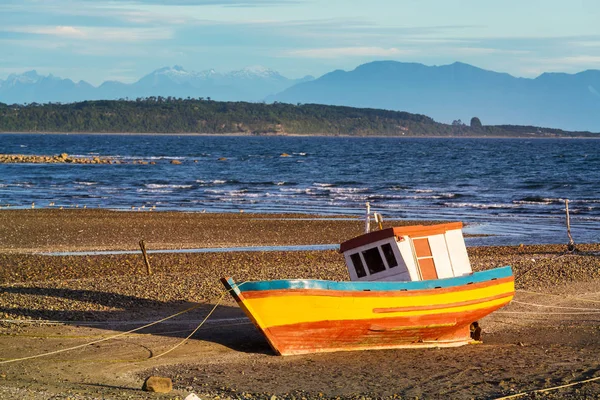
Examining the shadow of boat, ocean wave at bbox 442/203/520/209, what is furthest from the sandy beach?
ocean wave at bbox 442/203/520/209

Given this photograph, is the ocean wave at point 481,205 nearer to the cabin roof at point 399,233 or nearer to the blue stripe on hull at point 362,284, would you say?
the blue stripe on hull at point 362,284

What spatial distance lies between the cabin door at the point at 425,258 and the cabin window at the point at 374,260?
741mm

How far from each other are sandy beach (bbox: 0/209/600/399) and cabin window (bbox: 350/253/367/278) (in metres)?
1.71

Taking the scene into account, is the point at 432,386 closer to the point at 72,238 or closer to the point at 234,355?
the point at 234,355

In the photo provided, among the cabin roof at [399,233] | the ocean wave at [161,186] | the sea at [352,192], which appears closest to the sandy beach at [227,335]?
the cabin roof at [399,233]

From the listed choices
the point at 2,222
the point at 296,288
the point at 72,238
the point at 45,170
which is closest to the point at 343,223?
the point at 72,238

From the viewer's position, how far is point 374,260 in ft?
55.3

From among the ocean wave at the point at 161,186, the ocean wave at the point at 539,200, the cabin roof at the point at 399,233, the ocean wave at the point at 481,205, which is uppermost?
the cabin roof at the point at 399,233

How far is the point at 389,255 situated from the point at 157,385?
6004 mm

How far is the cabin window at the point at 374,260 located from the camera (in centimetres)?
1681

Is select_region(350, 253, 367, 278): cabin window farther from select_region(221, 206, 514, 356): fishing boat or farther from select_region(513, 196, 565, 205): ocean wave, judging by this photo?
select_region(513, 196, 565, 205): ocean wave

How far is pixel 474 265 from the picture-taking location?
24.3m

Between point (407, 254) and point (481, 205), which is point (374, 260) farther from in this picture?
point (481, 205)

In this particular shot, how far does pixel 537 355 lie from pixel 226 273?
9.93 meters
